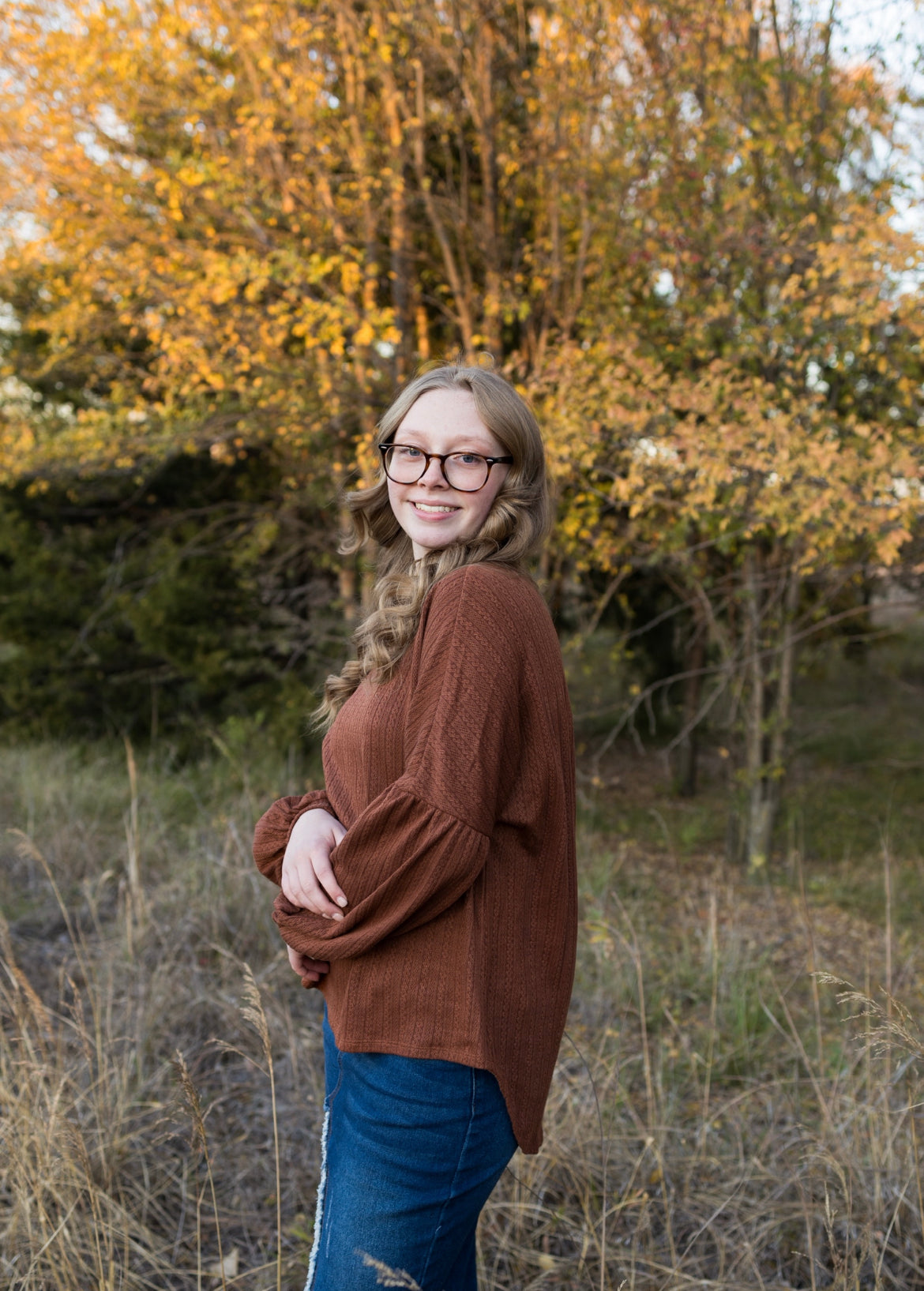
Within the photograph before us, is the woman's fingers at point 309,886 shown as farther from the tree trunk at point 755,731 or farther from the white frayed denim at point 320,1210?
the tree trunk at point 755,731

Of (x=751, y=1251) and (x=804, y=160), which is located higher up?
(x=804, y=160)

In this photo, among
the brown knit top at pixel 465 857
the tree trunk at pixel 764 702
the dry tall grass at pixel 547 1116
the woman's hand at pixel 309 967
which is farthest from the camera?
the tree trunk at pixel 764 702

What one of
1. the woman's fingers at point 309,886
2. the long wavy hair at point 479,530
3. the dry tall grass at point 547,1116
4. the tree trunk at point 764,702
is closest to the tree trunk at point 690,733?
the tree trunk at point 764,702

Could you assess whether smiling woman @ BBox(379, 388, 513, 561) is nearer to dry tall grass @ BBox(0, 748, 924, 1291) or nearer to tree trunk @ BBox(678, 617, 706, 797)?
dry tall grass @ BBox(0, 748, 924, 1291)

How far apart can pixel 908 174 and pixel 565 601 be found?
3.66m

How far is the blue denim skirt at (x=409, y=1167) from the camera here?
123cm

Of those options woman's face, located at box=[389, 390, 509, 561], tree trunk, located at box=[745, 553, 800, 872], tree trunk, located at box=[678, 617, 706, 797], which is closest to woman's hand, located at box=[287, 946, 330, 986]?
woman's face, located at box=[389, 390, 509, 561]

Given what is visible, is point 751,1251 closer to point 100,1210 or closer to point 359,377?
point 100,1210

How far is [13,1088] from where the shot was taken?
264 centimetres

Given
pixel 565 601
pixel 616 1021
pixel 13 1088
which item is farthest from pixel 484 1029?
pixel 565 601

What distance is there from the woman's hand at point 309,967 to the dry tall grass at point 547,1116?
3.7 inches

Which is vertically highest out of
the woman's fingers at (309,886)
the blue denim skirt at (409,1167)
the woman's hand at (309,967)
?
the woman's fingers at (309,886)

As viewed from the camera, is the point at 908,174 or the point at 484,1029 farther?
the point at 908,174

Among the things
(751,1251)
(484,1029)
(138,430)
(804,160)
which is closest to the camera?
(484,1029)
